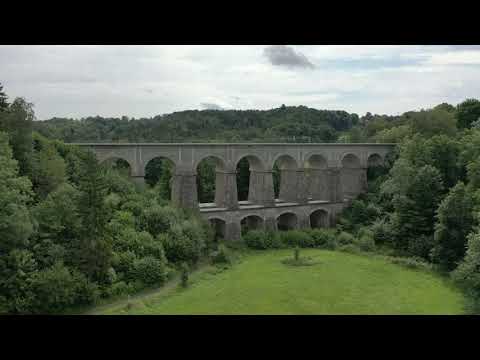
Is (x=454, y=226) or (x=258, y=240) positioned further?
(x=258, y=240)

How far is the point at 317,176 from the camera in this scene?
159 ft

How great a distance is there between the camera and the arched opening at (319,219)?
4688 centimetres

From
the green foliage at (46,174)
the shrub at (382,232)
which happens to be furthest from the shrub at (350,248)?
the green foliage at (46,174)

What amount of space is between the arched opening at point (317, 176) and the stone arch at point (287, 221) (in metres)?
4.81

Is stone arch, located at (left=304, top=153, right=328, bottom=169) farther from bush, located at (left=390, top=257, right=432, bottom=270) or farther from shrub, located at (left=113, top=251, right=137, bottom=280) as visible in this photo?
shrub, located at (left=113, top=251, right=137, bottom=280)

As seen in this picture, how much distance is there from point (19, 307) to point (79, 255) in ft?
12.7

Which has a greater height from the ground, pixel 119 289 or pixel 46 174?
pixel 46 174

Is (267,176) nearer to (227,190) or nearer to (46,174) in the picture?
(227,190)

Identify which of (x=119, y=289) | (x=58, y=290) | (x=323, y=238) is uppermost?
(x=58, y=290)

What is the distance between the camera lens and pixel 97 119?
9838 cm

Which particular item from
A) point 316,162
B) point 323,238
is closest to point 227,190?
point 323,238

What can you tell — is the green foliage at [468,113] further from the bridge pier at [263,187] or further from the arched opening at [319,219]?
the bridge pier at [263,187]

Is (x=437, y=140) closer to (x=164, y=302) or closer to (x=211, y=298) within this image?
(x=211, y=298)

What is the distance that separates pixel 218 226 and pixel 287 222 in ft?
26.7
